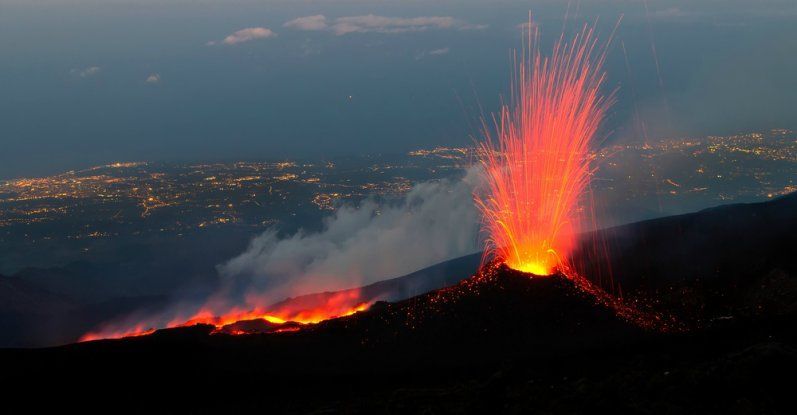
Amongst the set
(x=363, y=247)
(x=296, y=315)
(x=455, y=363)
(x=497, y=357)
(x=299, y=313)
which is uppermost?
(x=455, y=363)

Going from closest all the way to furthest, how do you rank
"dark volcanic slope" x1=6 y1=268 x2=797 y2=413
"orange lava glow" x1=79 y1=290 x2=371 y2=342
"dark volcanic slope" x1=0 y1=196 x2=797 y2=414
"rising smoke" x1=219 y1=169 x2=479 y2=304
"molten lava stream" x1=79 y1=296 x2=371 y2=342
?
"dark volcanic slope" x1=6 y1=268 x2=797 y2=413
"dark volcanic slope" x1=0 y1=196 x2=797 y2=414
"molten lava stream" x1=79 y1=296 x2=371 y2=342
"orange lava glow" x1=79 y1=290 x2=371 y2=342
"rising smoke" x1=219 y1=169 x2=479 y2=304

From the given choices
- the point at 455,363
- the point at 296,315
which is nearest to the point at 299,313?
the point at 296,315

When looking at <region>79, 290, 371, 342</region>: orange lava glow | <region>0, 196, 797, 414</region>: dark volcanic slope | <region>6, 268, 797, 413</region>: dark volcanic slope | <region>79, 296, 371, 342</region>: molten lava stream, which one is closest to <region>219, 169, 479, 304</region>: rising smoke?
<region>79, 290, 371, 342</region>: orange lava glow

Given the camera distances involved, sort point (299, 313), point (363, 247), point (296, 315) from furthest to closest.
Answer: point (363, 247) → point (299, 313) → point (296, 315)

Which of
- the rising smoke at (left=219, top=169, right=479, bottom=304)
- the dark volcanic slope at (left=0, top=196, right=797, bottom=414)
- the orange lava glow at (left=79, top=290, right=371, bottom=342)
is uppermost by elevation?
the dark volcanic slope at (left=0, top=196, right=797, bottom=414)

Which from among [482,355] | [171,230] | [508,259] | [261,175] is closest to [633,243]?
[508,259]

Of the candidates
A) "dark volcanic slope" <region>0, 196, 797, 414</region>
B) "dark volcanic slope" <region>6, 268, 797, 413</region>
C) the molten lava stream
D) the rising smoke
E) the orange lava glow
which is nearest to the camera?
"dark volcanic slope" <region>6, 268, 797, 413</region>

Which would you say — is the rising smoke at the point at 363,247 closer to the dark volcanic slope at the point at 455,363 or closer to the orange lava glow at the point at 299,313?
the orange lava glow at the point at 299,313

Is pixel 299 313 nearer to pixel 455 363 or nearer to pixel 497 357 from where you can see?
pixel 455 363

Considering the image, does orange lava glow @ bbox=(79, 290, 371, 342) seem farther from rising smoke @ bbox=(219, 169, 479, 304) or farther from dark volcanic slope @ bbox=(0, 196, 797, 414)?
rising smoke @ bbox=(219, 169, 479, 304)

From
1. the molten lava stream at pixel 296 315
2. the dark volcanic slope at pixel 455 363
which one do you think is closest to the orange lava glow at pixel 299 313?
the molten lava stream at pixel 296 315

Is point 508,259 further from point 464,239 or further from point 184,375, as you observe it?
point 464,239
